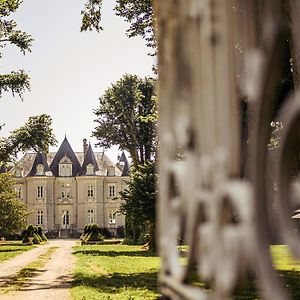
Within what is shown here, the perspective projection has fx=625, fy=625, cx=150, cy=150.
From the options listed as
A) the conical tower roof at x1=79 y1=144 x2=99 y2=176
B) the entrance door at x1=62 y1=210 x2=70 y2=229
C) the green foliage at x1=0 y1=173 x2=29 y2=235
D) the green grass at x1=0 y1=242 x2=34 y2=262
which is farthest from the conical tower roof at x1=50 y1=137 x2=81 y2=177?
the green grass at x1=0 y1=242 x2=34 y2=262

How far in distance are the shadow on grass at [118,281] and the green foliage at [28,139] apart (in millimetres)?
8181

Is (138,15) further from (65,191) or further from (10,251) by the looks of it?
(65,191)

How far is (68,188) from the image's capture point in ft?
236

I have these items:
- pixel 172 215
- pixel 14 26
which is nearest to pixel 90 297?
pixel 172 215

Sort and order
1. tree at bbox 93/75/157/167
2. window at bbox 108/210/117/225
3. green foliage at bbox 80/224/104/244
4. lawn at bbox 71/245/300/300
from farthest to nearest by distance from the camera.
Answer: window at bbox 108/210/117/225, green foliage at bbox 80/224/104/244, tree at bbox 93/75/157/167, lawn at bbox 71/245/300/300

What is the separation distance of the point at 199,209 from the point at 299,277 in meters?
14.4

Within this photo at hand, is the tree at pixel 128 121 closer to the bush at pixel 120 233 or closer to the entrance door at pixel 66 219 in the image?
the bush at pixel 120 233

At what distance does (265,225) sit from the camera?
119 centimetres

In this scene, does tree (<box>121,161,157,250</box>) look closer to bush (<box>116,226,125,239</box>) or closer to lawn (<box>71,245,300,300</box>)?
lawn (<box>71,245,300,300</box>)

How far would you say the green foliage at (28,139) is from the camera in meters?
24.7

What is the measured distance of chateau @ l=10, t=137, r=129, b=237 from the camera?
70.8 metres

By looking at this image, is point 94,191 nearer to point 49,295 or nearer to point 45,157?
point 45,157

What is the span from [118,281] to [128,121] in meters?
24.7

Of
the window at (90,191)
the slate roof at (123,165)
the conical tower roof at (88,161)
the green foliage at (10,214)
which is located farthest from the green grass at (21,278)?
the slate roof at (123,165)
